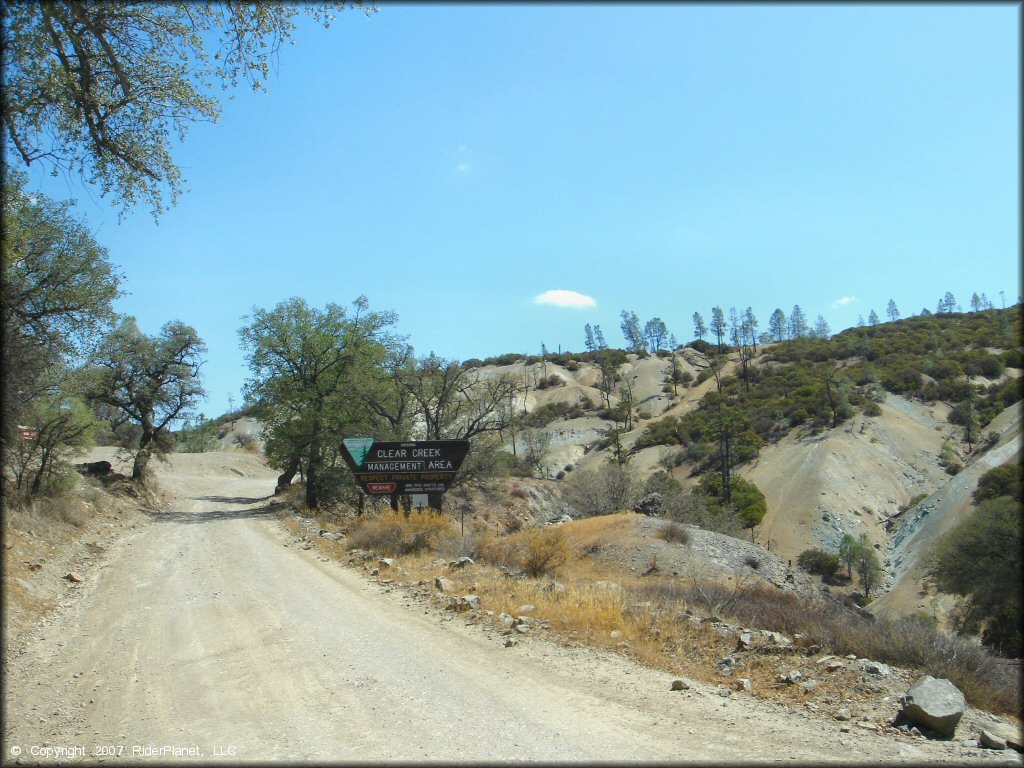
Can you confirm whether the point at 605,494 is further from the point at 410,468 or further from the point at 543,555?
the point at 543,555

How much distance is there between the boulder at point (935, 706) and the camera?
546cm

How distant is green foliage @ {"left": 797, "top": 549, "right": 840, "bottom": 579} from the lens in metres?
44.1

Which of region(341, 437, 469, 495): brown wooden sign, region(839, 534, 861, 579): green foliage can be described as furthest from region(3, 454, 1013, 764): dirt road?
region(839, 534, 861, 579): green foliage

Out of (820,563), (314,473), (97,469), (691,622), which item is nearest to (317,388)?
(314,473)

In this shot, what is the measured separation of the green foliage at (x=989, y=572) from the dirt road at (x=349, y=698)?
1515 centimetres

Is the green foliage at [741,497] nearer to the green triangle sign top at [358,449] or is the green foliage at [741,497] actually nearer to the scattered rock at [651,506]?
the scattered rock at [651,506]

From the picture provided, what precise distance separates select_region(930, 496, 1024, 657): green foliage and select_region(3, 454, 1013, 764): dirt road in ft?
49.7

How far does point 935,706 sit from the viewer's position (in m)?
5.59

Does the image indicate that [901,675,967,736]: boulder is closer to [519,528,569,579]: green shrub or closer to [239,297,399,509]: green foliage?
[519,528,569,579]: green shrub

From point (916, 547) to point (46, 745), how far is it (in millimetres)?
49993

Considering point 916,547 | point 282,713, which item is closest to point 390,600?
point 282,713

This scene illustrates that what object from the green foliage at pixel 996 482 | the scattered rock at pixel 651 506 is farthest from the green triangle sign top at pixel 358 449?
the green foliage at pixel 996 482

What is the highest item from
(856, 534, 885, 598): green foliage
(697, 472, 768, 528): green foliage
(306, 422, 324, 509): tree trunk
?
(306, 422, 324, 509): tree trunk

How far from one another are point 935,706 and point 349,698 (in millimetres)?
5528
